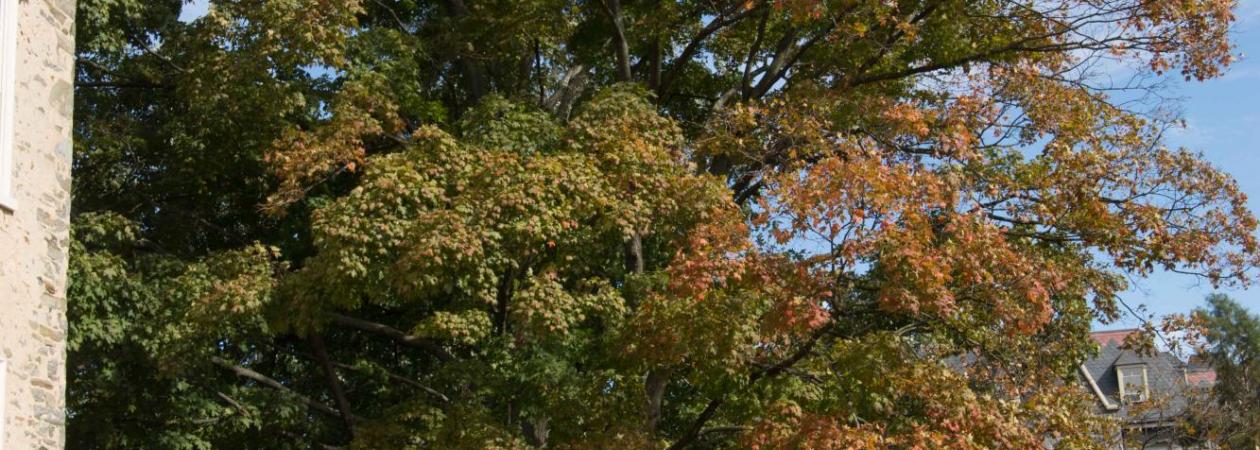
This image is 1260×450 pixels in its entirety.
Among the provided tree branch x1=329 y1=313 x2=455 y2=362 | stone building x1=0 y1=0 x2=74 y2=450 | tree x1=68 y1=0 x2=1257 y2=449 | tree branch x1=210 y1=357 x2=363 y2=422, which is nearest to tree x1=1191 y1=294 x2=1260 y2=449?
tree x1=68 y1=0 x2=1257 y2=449

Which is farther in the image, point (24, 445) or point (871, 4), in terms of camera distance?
point (871, 4)

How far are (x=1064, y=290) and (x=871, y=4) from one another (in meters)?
4.00

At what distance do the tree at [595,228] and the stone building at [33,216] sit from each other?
4.25m

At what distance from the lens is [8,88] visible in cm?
998

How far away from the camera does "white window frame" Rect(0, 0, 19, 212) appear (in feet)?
32.0

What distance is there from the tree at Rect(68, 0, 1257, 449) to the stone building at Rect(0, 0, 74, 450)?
4255 millimetres

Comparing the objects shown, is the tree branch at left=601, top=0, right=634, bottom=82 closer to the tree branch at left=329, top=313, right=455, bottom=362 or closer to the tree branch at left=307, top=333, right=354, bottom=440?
the tree branch at left=329, top=313, right=455, bottom=362

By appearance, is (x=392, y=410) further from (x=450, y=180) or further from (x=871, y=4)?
(x=871, y=4)

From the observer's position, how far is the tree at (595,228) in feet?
47.9

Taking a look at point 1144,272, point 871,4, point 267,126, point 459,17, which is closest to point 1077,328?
point 1144,272

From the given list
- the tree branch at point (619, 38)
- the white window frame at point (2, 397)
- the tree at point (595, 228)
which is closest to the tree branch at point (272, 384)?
the tree at point (595, 228)

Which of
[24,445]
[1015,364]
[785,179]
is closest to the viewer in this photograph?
[24,445]

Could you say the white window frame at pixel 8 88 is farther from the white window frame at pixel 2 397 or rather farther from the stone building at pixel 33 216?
the white window frame at pixel 2 397

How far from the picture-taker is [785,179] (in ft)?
48.2
